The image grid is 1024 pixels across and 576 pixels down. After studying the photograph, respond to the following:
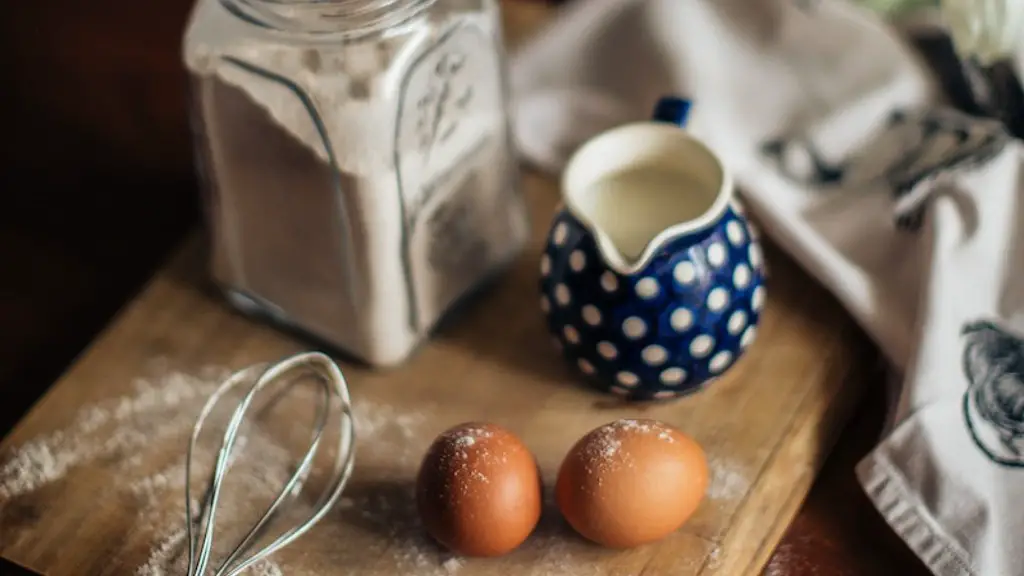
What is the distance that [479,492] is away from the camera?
0.52 metres

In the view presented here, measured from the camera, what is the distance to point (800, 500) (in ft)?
1.91

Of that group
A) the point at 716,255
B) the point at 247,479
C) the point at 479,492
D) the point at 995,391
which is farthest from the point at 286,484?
the point at 995,391

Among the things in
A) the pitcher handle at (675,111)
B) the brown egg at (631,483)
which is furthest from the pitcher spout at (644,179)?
the brown egg at (631,483)

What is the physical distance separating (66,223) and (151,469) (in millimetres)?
252

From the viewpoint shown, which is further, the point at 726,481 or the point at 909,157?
the point at 909,157

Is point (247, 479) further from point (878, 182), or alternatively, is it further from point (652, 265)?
point (878, 182)

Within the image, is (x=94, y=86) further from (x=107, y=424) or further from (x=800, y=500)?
(x=800, y=500)

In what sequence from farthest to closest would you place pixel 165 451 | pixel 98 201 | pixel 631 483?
pixel 98 201 → pixel 165 451 → pixel 631 483

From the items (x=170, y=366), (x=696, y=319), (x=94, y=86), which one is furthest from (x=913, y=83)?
(x=94, y=86)

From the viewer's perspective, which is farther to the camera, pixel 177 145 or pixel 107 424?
pixel 177 145

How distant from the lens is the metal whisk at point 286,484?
1.82 feet

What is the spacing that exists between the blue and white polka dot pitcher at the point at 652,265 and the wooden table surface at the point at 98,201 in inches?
4.1

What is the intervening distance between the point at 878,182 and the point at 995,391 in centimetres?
16

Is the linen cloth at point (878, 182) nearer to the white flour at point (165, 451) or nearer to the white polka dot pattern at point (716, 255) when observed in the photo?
the white polka dot pattern at point (716, 255)
